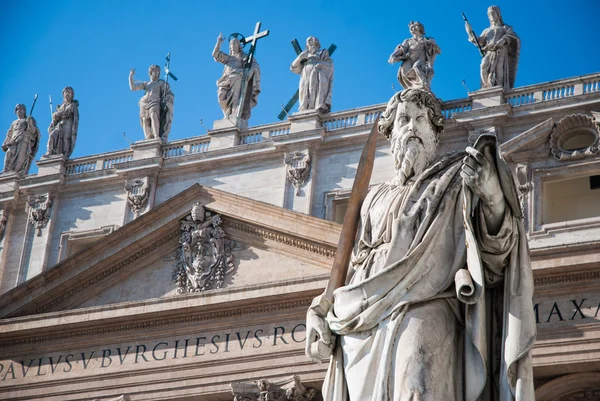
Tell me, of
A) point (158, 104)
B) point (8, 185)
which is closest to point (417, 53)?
point (158, 104)

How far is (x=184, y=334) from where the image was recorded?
26547mm

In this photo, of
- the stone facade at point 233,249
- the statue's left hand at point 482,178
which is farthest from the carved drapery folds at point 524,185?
the statue's left hand at point 482,178

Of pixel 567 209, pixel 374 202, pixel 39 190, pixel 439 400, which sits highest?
pixel 39 190

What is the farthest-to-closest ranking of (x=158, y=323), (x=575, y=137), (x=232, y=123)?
(x=232, y=123)
(x=158, y=323)
(x=575, y=137)

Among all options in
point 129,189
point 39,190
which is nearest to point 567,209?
point 129,189

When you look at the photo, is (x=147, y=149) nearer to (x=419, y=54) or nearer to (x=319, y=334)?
(x=419, y=54)

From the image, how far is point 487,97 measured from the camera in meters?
26.0

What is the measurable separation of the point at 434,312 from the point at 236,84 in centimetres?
2224

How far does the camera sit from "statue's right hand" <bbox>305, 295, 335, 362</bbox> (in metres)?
7.14

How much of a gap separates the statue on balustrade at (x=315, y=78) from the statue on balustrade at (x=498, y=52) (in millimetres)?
2859

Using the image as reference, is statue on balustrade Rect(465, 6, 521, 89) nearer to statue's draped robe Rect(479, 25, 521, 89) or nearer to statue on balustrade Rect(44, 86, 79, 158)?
statue's draped robe Rect(479, 25, 521, 89)

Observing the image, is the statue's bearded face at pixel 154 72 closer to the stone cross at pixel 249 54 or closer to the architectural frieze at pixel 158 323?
the stone cross at pixel 249 54

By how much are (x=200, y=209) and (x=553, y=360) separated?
7.47 m

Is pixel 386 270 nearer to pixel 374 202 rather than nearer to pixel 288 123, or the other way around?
pixel 374 202
